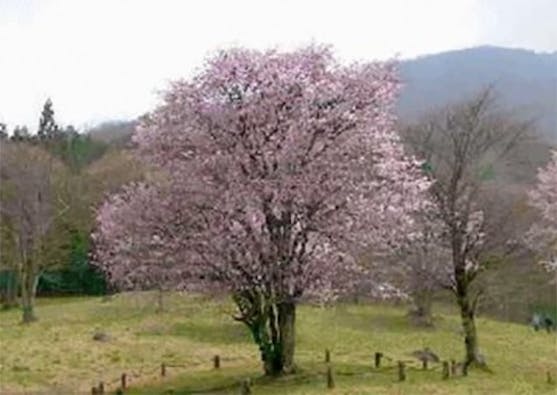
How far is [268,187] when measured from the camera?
33312 mm

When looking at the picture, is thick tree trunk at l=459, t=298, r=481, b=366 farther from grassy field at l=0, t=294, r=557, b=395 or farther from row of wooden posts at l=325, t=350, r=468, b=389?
row of wooden posts at l=325, t=350, r=468, b=389

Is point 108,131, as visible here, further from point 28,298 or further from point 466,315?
point 466,315

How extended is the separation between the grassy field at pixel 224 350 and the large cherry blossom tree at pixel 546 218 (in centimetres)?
533

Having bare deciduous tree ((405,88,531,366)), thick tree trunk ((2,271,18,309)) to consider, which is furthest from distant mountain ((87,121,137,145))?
bare deciduous tree ((405,88,531,366))

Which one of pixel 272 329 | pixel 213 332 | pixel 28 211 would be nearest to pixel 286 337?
pixel 272 329

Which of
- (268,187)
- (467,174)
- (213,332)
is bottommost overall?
(213,332)

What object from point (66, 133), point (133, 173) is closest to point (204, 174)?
point (133, 173)

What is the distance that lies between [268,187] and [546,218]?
3924cm

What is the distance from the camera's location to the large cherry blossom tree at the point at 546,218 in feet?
201

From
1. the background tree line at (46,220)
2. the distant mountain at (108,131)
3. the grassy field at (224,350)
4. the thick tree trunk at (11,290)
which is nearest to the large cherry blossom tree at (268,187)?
the grassy field at (224,350)

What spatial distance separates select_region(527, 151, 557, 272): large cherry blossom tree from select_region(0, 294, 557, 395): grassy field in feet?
17.5

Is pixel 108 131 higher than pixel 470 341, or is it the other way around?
pixel 108 131

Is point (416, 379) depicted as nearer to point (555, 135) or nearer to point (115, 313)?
point (115, 313)

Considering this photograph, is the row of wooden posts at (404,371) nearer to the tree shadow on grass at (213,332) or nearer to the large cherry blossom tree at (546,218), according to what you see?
the tree shadow on grass at (213,332)
